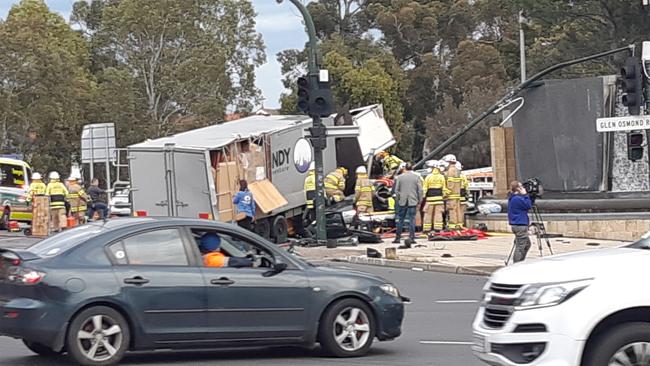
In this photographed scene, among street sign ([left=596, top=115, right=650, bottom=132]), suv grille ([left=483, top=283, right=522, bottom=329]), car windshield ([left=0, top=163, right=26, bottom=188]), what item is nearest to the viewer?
suv grille ([left=483, top=283, right=522, bottom=329])

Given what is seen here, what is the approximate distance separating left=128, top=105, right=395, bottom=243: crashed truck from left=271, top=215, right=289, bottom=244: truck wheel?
25mm

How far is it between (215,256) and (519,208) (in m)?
10.1

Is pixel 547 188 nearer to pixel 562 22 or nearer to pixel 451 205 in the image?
pixel 451 205

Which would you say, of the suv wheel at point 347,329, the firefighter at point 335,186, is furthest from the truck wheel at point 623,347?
the firefighter at point 335,186

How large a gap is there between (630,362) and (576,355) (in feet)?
1.26

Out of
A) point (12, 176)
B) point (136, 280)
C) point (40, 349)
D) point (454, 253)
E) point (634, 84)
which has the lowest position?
point (454, 253)

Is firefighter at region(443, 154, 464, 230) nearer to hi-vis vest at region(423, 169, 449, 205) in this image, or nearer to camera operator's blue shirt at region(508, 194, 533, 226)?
hi-vis vest at region(423, 169, 449, 205)

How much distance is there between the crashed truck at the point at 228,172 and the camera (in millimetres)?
27078

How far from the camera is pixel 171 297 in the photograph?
10.3 meters

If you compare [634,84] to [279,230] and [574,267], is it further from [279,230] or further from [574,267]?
[574,267]

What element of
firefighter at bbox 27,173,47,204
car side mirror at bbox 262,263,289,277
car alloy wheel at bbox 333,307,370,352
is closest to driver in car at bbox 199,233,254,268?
car side mirror at bbox 262,263,289,277

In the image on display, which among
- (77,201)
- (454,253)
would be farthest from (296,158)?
(454,253)

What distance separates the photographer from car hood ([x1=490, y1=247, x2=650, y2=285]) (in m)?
7.73

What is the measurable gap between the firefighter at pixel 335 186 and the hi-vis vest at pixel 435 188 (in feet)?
9.69
